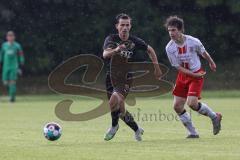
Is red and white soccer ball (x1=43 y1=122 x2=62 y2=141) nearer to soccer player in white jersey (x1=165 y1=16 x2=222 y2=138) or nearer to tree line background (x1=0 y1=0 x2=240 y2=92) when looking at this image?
soccer player in white jersey (x1=165 y1=16 x2=222 y2=138)

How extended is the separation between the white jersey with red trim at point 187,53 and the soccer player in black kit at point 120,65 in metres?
0.41

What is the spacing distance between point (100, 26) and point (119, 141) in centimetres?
2555

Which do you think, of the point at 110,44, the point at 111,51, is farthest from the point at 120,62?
the point at 111,51

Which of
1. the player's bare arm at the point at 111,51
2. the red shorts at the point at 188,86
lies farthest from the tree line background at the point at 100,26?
the player's bare arm at the point at 111,51

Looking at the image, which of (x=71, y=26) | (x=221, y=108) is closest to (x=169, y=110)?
(x=221, y=108)

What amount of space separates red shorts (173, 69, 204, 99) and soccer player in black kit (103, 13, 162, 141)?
1.86 feet

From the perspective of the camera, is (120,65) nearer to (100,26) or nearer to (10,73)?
(10,73)

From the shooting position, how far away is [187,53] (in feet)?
42.5

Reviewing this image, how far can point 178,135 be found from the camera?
1353cm

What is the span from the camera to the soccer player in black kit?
12359mm

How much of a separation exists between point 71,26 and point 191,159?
29.1m

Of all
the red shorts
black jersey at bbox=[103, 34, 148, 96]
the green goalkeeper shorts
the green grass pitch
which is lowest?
the green goalkeeper shorts

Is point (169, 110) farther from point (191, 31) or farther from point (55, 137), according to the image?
point (191, 31)

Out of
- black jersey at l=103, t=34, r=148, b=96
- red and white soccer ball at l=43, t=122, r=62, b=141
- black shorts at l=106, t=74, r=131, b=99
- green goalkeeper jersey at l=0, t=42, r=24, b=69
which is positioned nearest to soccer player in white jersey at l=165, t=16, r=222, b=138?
black jersey at l=103, t=34, r=148, b=96
